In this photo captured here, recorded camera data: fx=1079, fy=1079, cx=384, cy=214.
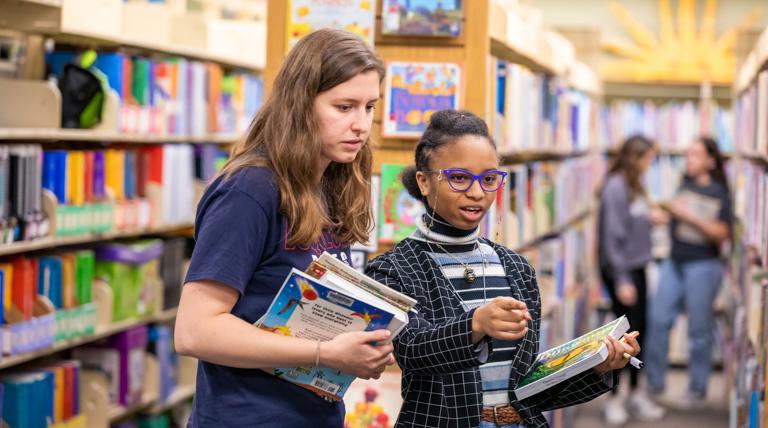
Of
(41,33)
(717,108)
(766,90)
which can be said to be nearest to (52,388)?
(41,33)

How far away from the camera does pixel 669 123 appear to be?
8336 millimetres

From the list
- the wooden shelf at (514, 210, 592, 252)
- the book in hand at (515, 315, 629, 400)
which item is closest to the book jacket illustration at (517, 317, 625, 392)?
the book in hand at (515, 315, 629, 400)

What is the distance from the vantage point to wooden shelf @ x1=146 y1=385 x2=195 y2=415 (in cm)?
500

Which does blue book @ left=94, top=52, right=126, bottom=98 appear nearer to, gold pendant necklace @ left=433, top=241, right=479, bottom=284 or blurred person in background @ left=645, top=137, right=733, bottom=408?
gold pendant necklace @ left=433, top=241, right=479, bottom=284

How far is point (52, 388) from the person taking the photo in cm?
406

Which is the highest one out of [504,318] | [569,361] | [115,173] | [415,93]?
[415,93]

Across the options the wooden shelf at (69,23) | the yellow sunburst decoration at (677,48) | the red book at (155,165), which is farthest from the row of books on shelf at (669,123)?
the wooden shelf at (69,23)

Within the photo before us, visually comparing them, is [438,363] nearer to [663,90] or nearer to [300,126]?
[300,126]

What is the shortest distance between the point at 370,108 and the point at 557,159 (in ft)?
15.6

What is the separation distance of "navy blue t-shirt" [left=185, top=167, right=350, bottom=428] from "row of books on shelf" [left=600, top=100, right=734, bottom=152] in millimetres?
6786

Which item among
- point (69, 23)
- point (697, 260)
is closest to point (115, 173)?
point (69, 23)

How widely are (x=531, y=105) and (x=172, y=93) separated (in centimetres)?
167

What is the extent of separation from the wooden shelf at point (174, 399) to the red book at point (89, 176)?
1.18 m

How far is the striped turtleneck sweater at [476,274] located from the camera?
6.77ft
